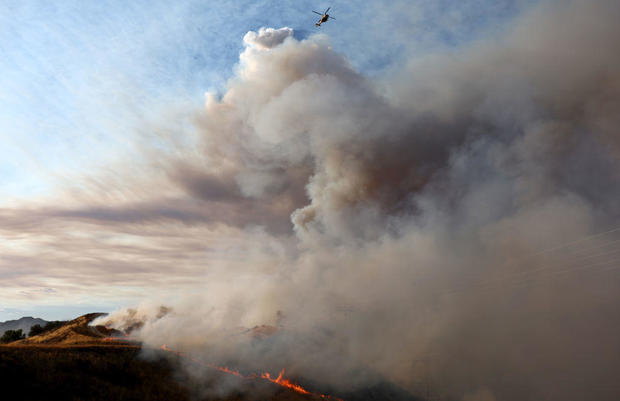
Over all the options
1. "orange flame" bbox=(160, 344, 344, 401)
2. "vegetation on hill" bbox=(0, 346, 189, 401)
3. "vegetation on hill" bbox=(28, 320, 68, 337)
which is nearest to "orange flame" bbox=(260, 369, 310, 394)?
"orange flame" bbox=(160, 344, 344, 401)

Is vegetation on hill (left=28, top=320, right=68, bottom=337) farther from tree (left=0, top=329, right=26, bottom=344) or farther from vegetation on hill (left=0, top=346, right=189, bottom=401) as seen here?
vegetation on hill (left=0, top=346, right=189, bottom=401)

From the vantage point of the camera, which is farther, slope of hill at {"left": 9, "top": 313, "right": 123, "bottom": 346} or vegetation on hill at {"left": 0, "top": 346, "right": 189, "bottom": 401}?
slope of hill at {"left": 9, "top": 313, "right": 123, "bottom": 346}

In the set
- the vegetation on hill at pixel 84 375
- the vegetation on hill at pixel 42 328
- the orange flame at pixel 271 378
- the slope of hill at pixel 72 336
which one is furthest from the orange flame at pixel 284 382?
the vegetation on hill at pixel 42 328

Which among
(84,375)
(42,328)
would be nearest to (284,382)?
(84,375)

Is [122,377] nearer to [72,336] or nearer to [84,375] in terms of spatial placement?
[84,375]

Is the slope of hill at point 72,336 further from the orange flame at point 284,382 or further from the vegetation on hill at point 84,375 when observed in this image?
the orange flame at point 284,382

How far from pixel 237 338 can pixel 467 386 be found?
250ft

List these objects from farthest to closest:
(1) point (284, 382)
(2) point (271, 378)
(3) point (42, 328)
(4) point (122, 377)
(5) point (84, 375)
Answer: (3) point (42, 328), (2) point (271, 378), (1) point (284, 382), (4) point (122, 377), (5) point (84, 375)

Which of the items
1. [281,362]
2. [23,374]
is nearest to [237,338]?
[281,362]

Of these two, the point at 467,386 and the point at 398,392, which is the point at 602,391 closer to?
the point at 467,386

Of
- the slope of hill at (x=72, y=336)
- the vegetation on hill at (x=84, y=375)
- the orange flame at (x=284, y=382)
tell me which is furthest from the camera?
the orange flame at (x=284, y=382)

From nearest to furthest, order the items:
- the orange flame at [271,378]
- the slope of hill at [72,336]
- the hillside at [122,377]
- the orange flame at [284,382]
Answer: the hillside at [122,377], the slope of hill at [72,336], the orange flame at [271,378], the orange flame at [284,382]

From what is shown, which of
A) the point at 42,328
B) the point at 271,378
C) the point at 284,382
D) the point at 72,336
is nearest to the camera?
the point at 284,382

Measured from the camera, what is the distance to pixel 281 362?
124438 mm
